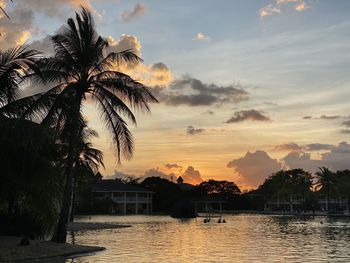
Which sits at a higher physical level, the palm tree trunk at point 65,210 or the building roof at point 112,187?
the building roof at point 112,187

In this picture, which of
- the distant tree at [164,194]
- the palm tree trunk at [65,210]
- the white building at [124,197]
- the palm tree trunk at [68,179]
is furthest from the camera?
the distant tree at [164,194]

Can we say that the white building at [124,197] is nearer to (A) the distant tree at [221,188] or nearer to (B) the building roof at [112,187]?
(B) the building roof at [112,187]

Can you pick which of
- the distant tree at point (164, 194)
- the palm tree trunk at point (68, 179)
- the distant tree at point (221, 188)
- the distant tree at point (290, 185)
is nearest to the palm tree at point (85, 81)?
the palm tree trunk at point (68, 179)

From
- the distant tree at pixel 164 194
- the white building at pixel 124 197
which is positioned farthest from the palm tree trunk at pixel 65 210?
the distant tree at pixel 164 194

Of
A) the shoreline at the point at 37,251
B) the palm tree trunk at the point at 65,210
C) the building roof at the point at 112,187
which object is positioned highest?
the building roof at the point at 112,187

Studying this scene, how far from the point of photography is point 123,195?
375 feet

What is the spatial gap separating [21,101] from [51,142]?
2.94 metres

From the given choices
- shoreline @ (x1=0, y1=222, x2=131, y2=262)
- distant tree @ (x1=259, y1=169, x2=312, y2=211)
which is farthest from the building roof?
shoreline @ (x1=0, y1=222, x2=131, y2=262)

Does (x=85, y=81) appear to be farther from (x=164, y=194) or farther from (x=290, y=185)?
(x=290, y=185)

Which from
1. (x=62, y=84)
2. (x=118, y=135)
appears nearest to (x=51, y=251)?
(x=118, y=135)

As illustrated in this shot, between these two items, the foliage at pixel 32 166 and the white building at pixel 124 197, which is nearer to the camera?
the foliage at pixel 32 166

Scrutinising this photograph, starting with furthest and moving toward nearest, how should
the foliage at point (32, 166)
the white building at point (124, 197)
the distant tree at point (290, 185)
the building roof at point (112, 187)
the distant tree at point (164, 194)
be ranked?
the distant tree at point (290, 185) → the distant tree at point (164, 194) → the building roof at point (112, 187) → the white building at point (124, 197) → the foliage at point (32, 166)

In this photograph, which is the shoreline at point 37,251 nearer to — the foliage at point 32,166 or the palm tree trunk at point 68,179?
the palm tree trunk at point 68,179

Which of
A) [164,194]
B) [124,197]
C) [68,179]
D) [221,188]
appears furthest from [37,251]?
[221,188]
